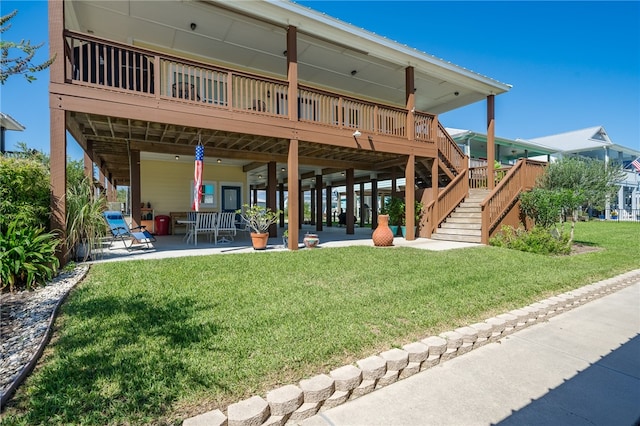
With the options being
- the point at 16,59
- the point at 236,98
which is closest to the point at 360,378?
the point at 16,59

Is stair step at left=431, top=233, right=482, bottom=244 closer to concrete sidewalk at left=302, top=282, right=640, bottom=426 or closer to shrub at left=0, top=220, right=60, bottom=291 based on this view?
concrete sidewalk at left=302, top=282, right=640, bottom=426

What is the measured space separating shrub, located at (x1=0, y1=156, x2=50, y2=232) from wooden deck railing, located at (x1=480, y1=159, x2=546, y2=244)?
33.5 ft

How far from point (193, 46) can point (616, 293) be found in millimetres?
11849

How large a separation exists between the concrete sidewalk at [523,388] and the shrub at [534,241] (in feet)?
17.4

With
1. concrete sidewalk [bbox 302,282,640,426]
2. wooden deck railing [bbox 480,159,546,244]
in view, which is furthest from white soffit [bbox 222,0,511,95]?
concrete sidewalk [bbox 302,282,640,426]

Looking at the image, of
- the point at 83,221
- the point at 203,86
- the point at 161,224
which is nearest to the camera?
the point at 83,221

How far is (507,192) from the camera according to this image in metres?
10.2

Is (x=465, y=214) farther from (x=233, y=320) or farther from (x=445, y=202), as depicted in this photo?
(x=233, y=320)

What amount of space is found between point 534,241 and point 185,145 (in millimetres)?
10488

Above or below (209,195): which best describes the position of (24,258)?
below

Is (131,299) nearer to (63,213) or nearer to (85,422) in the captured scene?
(85,422)

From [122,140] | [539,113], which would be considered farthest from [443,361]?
[539,113]

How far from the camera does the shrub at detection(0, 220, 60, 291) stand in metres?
4.39

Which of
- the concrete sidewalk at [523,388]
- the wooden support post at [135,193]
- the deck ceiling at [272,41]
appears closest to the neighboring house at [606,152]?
the deck ceiling at [272,41]
